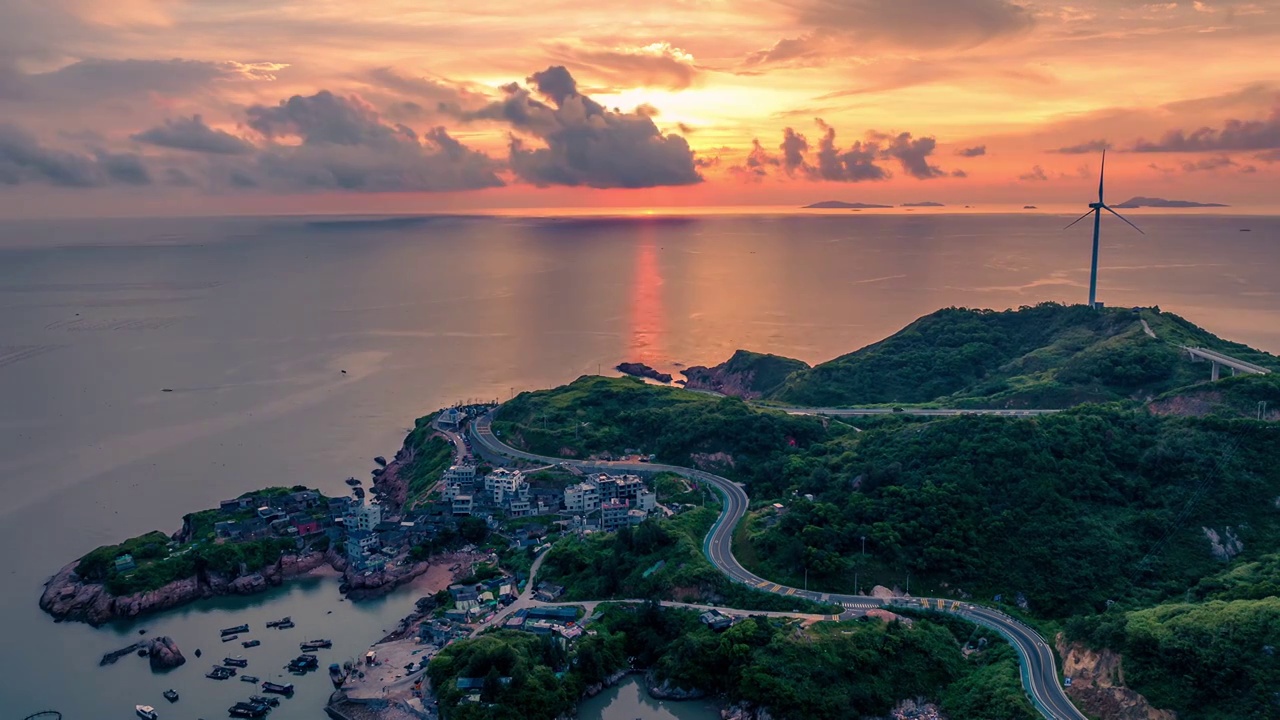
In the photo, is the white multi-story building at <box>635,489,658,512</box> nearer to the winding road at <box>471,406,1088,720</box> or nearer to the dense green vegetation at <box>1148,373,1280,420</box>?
the winding road at <box>471,406,1088,720</box>

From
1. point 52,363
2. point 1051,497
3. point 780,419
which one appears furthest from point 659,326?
point 1051,497

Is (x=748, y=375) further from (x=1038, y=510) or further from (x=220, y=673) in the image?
(x=220, y=673)

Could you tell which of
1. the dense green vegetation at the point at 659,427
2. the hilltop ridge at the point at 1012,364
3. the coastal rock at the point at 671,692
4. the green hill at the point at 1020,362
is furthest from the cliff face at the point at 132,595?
the green hill at the point at 1020,362

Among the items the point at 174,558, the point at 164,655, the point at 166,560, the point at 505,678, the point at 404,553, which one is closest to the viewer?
the point at 505,678

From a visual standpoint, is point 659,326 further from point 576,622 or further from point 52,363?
point 576,622

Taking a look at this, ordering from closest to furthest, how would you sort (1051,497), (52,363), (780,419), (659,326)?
(1051,497)
(780,419)
(52,363)
(659,326)

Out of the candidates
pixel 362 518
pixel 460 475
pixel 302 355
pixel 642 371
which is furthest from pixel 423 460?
pixel 302 355

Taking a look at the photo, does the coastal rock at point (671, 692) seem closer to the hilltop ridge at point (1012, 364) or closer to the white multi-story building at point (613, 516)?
the white multi-story building at point (613, 516)
